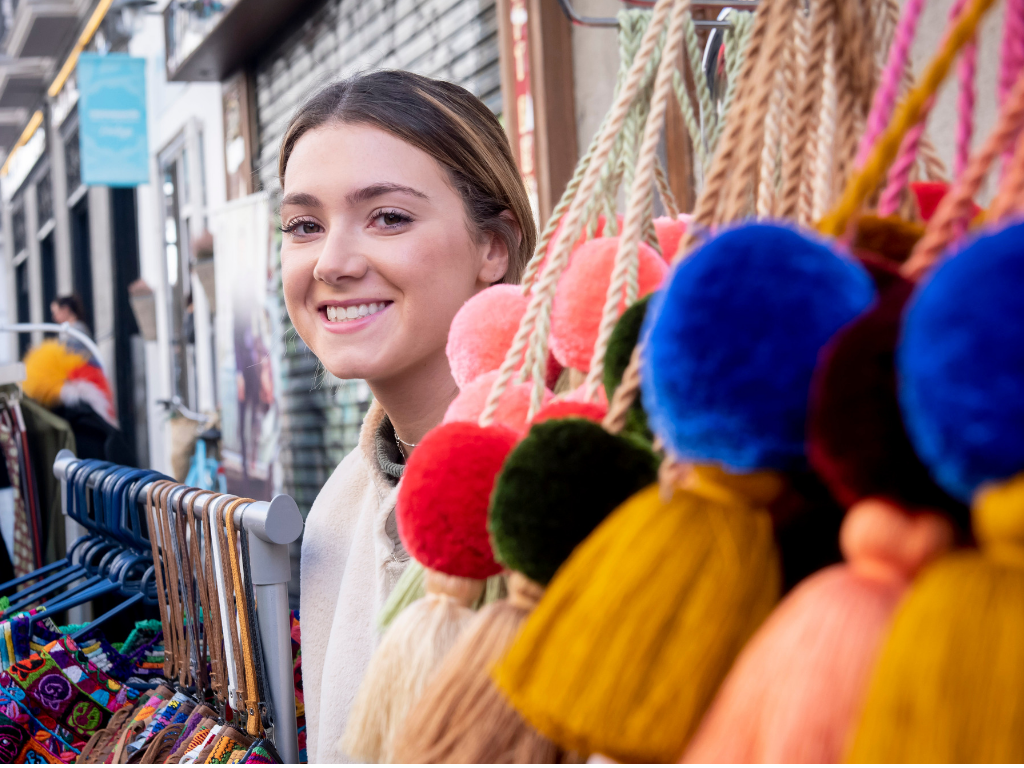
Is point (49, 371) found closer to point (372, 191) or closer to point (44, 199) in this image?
point (372, 191)

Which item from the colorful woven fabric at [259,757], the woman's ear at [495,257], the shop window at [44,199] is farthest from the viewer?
the shop window at [44,199]

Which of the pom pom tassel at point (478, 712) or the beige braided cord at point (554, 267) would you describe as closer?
the pom pom tassel at point (478, 712)

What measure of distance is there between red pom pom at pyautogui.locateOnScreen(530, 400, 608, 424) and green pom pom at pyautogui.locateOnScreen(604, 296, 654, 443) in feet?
0.04

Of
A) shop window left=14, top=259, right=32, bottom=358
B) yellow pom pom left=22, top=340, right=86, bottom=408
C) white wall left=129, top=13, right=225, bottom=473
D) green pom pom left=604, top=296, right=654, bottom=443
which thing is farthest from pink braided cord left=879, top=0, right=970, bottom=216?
shop window left=14, top=259, right=32, bottom=358

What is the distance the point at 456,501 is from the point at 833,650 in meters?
0.19

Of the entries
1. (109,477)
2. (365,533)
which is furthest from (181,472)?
(365,533)

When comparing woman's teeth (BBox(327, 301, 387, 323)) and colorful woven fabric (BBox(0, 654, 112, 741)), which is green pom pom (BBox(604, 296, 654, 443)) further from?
colorful woven fabric (BBox(0, 654, 112, 741))

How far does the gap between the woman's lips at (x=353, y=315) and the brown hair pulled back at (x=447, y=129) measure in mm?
184

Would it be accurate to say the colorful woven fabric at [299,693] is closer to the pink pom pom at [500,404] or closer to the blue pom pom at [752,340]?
the pink pom pom at [500,404]

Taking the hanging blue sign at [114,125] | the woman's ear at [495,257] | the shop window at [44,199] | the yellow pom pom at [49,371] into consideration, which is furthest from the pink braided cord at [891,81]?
the shop window at [44,199]

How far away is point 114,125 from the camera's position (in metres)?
5.54

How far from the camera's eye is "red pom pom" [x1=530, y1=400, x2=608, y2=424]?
1.34 ft

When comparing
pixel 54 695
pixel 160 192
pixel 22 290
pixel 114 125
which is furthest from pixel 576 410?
pixel 22 290

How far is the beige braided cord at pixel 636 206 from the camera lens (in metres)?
0.44
